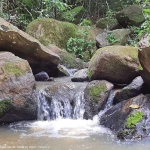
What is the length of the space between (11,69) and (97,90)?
1.85 metres

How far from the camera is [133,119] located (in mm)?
5148

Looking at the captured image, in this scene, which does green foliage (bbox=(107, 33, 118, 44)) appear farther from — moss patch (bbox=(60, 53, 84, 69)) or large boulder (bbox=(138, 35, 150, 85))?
large boulder (bbox=(138, 35, 150, 85))

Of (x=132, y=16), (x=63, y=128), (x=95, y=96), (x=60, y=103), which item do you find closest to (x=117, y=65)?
(x=95, y=96)

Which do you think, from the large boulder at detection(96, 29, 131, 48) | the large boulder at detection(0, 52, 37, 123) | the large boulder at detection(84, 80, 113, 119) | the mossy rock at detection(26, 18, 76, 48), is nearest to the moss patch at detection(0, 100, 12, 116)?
the large boulder at detection(0, 52, 37, 123)

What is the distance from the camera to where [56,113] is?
6430 mm

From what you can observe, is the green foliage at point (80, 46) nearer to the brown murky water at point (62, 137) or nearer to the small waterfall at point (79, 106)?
the small waterfall at point (79, 106)

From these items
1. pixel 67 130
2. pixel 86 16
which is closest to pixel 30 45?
pixel 67 130

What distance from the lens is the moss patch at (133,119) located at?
503 cm

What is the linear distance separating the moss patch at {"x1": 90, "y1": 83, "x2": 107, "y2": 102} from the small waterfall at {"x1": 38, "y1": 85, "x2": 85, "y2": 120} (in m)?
0.31

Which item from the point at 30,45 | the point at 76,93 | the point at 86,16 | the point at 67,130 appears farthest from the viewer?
the point at 86,16

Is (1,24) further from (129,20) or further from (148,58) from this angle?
(129,20)

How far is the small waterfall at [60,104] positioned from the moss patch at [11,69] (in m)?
0.70

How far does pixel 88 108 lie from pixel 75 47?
5516 mm

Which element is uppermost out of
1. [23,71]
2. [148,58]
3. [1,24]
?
[1,24]
